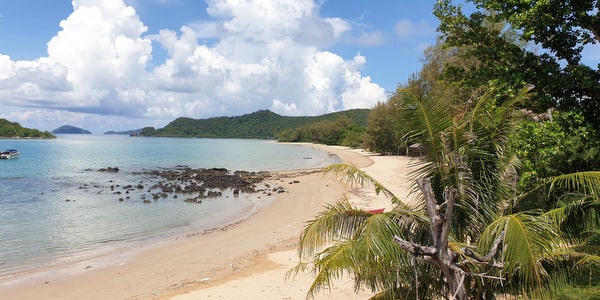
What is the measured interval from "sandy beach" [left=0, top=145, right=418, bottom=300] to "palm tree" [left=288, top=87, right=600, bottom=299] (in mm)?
2028

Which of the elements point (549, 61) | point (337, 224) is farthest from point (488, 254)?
point (549, 61)

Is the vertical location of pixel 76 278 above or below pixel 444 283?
below

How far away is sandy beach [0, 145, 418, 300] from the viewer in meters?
10.1

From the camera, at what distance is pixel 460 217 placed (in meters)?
5.55

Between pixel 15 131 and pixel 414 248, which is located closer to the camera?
pixel 414 248

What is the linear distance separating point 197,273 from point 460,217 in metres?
9.21

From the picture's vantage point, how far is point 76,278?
12.2 meters

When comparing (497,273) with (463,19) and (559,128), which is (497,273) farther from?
(463,19)

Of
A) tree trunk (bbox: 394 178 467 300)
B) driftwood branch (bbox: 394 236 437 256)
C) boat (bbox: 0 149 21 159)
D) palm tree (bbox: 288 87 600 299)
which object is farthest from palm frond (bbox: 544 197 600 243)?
boat (bbox: 0 149 21 159)

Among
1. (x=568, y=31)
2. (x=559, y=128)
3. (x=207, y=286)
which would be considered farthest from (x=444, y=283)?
(x=207, y=286)

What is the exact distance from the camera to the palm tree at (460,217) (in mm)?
4879

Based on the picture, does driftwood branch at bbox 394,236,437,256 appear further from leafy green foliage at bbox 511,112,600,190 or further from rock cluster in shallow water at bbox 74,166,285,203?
rock cluster in shallow water at bbox 74,166,285,203

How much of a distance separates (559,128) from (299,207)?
19.2 m

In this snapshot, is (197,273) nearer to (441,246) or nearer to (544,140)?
(441,246)
